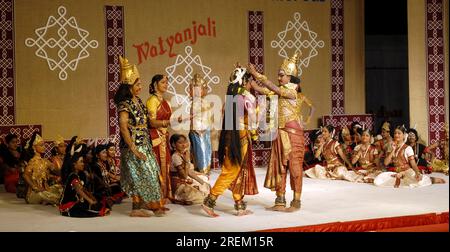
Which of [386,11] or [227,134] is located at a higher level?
[386,11]

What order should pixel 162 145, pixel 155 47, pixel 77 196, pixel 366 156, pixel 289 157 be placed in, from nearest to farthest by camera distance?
pixel 77 196 < pixel 289 157 < pixel 162 145 < pixel 366 156 < pixel 155 47

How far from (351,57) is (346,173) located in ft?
10.0

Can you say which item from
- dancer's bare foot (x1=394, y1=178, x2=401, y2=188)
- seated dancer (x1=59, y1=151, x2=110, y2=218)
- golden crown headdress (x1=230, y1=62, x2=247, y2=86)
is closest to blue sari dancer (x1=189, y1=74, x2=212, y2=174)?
dancer's bare foot (x1=394, y1=178, x2=401, y2=188)

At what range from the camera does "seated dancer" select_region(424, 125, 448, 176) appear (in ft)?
33.8

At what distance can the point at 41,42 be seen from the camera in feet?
34.7

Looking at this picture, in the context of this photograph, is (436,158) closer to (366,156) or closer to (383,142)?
(383,142)

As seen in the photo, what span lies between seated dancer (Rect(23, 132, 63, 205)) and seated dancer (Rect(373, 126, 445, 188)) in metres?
3.73

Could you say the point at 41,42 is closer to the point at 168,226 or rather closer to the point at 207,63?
the point at 207,63

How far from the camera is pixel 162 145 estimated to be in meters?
7.57

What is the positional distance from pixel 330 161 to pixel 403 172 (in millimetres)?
1187

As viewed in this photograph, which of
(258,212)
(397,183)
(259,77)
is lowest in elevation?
(258,212)

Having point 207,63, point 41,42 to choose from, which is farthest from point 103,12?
point 207,63

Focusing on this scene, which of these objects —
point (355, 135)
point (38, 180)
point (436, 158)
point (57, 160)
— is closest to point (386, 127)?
point (355, 135)

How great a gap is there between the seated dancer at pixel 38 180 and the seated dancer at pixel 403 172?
3730 mm
